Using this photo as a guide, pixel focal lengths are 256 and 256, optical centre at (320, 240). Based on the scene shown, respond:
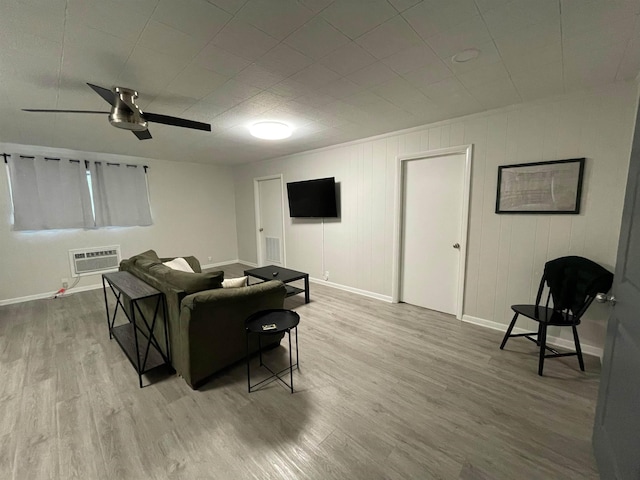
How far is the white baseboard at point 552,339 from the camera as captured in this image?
7.72 ft

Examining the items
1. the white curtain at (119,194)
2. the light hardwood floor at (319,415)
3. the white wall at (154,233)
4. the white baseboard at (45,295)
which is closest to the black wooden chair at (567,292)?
the light hardwood floor at (319,415)

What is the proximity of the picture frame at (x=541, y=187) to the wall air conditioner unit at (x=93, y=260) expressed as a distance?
6.12 m

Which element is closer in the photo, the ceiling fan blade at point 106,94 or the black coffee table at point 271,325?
the ceiling fan blade at point 106,94

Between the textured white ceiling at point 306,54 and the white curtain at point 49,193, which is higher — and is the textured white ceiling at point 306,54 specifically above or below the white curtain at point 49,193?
above

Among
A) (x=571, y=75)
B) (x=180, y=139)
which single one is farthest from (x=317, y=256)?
(x=571, y=75)

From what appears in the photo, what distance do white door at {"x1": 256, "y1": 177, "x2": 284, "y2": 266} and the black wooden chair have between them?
4.15m

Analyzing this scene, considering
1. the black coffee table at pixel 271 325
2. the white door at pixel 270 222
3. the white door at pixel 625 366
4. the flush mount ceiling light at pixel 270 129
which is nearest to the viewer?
the white door at pixel 625 366

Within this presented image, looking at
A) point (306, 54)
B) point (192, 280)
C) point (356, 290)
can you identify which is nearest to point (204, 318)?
point (192, 280)

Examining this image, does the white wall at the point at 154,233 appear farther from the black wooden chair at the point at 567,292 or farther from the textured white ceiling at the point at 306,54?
the black wooden chair at the point at 567,292

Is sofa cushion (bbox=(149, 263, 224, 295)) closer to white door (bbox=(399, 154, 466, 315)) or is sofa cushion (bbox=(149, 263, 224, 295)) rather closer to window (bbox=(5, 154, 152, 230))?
white door (bbox=(399, 154, 466, 315))

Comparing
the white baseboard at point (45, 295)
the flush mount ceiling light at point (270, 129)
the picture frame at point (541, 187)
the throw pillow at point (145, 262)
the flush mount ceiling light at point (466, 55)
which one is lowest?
the white baseboard at point (45, 295)

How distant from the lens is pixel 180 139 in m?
3.68

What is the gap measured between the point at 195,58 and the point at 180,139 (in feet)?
7.58

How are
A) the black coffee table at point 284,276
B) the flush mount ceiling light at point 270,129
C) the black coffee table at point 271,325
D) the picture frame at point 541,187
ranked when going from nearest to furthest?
the black coffee table at point 271,325, the picture frame at point 541,187, the flush mount ceiling light at point 270,129, the black coffee table at point 284,276
